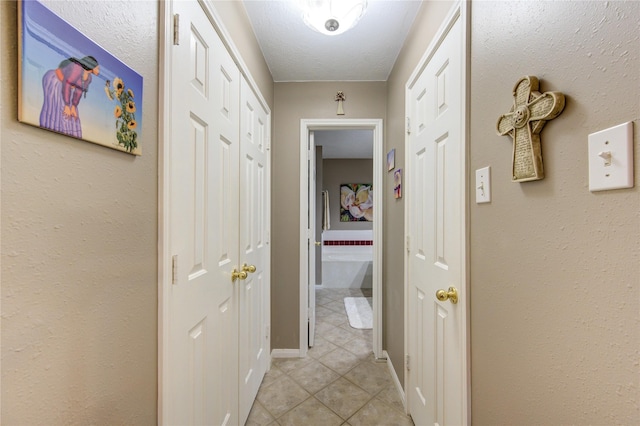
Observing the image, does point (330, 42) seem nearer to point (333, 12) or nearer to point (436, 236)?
point (333, 12)

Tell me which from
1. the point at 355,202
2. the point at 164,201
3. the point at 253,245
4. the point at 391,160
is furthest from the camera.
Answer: the point at 355,202

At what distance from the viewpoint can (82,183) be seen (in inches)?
21.9

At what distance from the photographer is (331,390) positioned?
186cm

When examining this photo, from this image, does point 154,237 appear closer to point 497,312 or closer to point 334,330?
point 497,312

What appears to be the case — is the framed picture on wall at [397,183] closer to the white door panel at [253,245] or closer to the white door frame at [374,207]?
the white door frame at [374,207]

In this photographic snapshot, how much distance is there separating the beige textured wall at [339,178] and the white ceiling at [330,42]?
3.55 meters

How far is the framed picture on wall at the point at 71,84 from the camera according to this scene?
0.44m

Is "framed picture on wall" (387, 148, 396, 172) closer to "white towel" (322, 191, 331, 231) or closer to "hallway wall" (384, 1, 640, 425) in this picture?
"hallway wall" (384, 1, 640, 425)

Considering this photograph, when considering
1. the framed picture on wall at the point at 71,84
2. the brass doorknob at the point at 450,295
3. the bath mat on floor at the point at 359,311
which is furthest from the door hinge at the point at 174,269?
the bath mat on floor at the point at 359,311

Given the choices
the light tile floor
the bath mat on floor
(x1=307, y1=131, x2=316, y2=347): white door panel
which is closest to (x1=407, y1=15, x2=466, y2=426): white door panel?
the light tile floor

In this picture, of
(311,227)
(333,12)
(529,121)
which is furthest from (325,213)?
(529,121)

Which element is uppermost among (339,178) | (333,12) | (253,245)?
(333,12)

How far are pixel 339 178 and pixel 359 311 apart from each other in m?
3.12

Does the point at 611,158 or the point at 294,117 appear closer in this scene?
the point at 611,158
